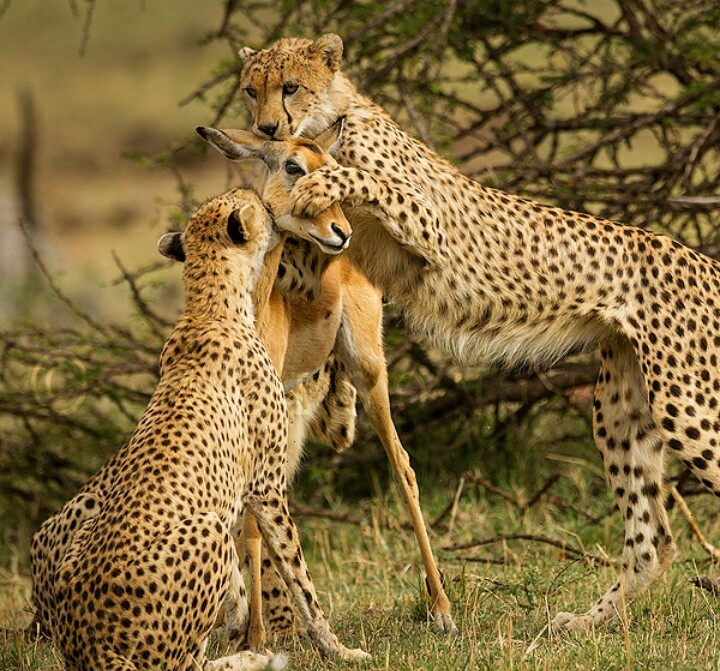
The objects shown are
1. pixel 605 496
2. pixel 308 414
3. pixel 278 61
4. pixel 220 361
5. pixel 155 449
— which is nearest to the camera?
pixel 155 449

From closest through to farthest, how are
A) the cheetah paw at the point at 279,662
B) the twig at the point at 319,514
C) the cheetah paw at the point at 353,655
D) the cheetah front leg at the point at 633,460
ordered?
1. the cheetah paw at the point at 279,662
2. the cheetah paw at the point at 353,655
3. the cheetah front leg at the point at 633,460
4. the twig at the point at 319,514

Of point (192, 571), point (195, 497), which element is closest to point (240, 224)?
point (195, 497)

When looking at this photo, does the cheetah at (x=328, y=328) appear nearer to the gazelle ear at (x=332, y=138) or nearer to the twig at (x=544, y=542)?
the gazelle ear at (x=332, y=138)

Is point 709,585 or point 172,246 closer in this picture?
point 172,246

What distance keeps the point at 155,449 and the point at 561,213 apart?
189cm

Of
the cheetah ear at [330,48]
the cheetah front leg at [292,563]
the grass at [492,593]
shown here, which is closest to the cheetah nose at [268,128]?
the cheetah ear at [330,48]

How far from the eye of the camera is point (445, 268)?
15.1 ft

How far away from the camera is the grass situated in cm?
400

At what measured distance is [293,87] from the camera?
15.3ft

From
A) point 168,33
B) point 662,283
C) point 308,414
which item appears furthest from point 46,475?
point 168,33

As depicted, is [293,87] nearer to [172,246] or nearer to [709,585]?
[172,246]

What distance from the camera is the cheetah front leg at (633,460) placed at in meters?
4.76

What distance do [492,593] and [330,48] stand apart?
6.72 feet

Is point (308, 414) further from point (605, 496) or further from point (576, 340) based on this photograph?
point (605, 496)
